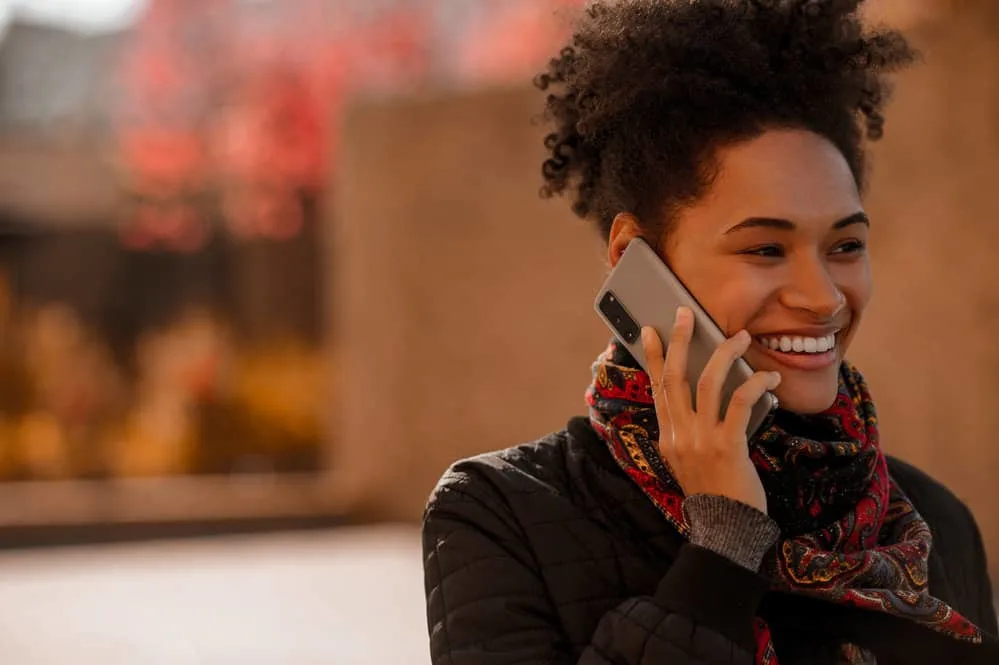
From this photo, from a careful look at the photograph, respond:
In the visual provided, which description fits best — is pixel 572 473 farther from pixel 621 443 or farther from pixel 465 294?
pixel 465 294

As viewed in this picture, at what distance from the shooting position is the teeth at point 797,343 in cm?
161

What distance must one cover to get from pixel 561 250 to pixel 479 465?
22.0 feet

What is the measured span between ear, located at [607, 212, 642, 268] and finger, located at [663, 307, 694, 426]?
0.52ft

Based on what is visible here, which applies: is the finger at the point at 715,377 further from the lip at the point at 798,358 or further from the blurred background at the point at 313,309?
the blurred background at the point at 313,309

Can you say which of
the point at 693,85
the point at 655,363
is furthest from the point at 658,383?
the point at 693,85

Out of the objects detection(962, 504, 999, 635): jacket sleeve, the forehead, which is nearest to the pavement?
detection(962, 504, 999, 635): jacket sleeve

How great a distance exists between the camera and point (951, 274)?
21.5ft

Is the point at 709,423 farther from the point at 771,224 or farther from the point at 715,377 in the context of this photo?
the point at 771,224

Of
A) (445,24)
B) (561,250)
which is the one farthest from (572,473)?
(445,24)

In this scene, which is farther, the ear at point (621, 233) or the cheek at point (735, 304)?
the ear at point (621, 233)

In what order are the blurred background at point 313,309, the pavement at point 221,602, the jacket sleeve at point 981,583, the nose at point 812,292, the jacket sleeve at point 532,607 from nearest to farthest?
1. the jacket sleeve at point 532,607
2. the nose at point 812,292
3. the jacket sleeve at point 981,583
4. the pavement at point 221,602
5. the blurred background at point 313,309

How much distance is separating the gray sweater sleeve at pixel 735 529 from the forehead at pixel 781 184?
0.33m

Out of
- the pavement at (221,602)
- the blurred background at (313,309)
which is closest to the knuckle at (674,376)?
the blurred background at (313,309)

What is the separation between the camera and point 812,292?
5.21 feet
